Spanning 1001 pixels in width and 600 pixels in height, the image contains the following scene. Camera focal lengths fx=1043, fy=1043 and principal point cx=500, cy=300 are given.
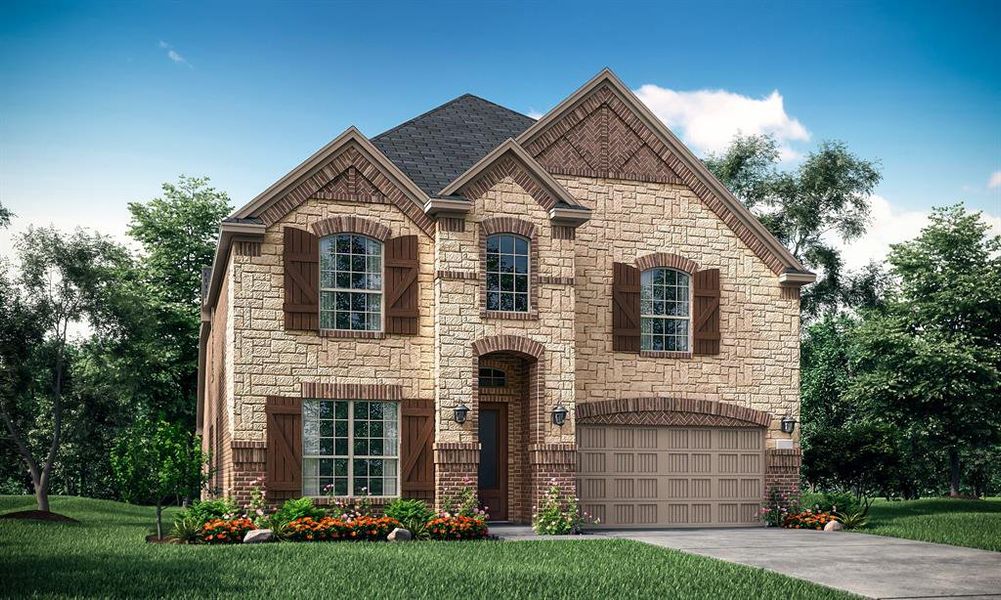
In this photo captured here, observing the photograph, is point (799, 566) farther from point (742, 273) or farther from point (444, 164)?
point (444, 164)

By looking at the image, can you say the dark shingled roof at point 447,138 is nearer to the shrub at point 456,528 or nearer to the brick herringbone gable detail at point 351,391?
the brick herringbone gable detail at point 351,391

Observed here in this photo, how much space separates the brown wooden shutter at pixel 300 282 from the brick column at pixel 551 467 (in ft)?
16.4

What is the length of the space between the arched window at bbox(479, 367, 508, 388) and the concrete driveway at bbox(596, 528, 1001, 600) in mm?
3752

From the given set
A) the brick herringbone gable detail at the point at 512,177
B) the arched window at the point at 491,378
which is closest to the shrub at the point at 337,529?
the arched window at the point at 491,378

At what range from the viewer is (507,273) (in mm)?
20984

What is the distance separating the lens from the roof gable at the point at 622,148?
2256cm

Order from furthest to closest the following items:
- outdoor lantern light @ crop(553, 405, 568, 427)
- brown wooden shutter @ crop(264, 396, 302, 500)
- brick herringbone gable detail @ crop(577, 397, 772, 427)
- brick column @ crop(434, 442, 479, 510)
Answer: brick herringbone gable detail @ crop(577, 397, 772, 427) → outdoor lantern light @ crop(553, 405, 568, 427) → brick column @ crop(434, 442, 479, 510) → brown wooden shutter @ crop(264, 396, 302, 500)

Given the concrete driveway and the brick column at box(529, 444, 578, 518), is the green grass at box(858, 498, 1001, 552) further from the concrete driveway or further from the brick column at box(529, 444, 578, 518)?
the brick column at box(529, 444, 578, 518)

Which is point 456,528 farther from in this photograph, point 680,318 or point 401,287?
point 680,318

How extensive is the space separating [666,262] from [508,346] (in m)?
4.45

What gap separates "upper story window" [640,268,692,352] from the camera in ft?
74.0

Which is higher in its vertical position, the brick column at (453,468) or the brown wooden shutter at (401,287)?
the brown wooden shutter at (401,287)

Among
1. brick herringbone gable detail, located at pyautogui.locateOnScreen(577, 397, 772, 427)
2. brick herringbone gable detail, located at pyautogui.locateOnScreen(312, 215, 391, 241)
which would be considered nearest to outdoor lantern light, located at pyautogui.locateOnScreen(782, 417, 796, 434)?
brick herringbone gable detail, located at pyautogui.locateOnScreen(577, 397, 772, 427)

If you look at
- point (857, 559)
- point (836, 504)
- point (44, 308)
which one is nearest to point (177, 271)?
point (44, 308)
